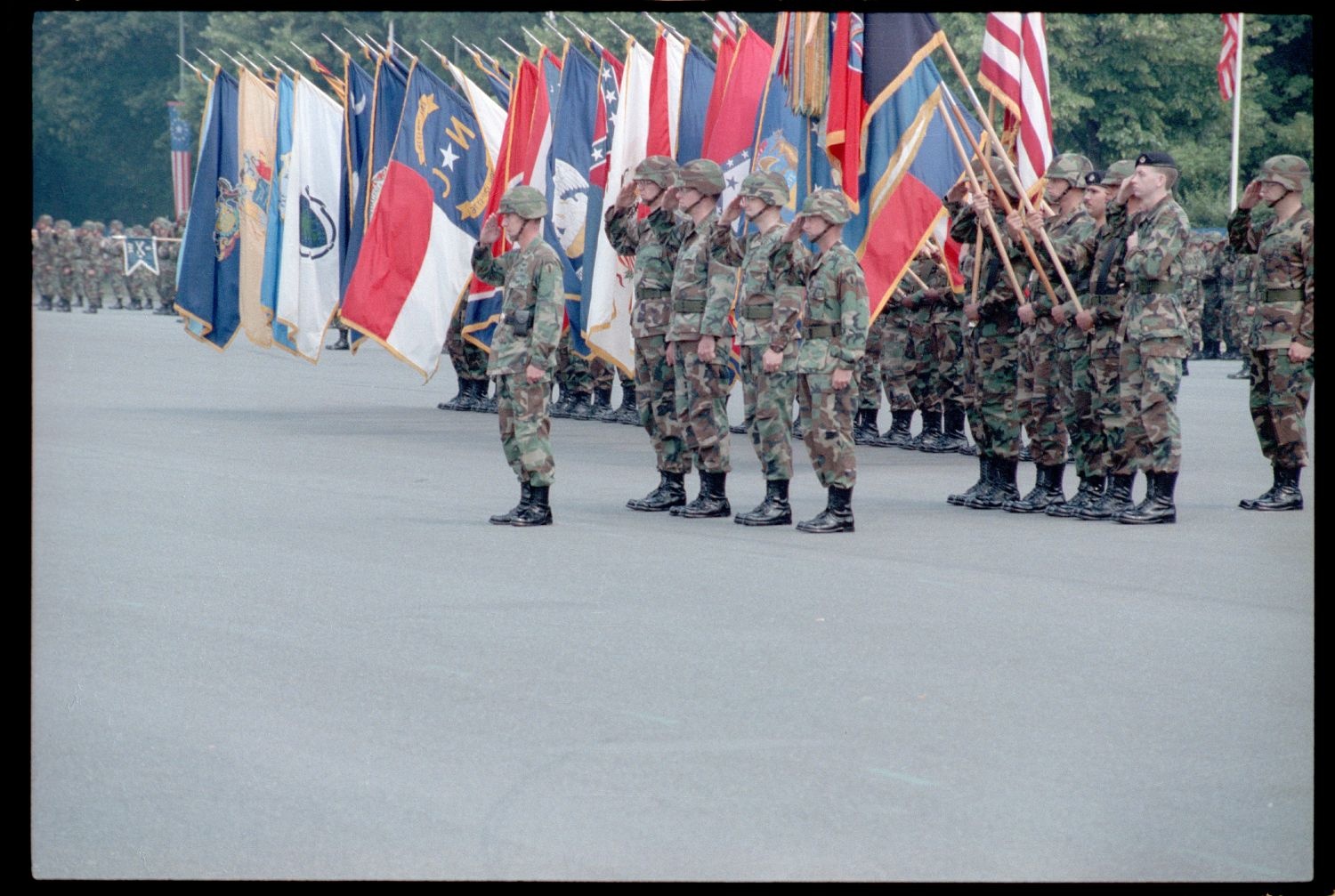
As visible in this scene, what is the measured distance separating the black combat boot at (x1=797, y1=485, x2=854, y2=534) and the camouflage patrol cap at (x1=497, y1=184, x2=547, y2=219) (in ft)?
7.27

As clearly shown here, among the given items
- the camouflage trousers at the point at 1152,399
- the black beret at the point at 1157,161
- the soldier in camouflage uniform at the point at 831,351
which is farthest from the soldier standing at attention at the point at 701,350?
the black beret at the point at 1157,161

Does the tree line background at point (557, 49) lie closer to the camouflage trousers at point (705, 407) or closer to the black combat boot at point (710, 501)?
the camouflage trousers at point (705, 407)

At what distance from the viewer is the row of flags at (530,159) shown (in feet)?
39.7

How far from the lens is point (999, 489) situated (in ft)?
36.6

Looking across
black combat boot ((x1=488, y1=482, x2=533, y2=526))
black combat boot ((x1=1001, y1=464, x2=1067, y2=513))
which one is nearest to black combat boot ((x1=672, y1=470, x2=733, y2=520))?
black combat boot ((x1=488, y1=482, x2=533, y2=526))

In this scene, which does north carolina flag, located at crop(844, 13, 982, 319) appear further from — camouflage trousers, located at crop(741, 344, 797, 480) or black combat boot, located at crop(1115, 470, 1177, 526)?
black combat boot, located at crop(1115, 470, 1177, 526)

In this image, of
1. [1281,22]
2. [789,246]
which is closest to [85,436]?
[789,246]

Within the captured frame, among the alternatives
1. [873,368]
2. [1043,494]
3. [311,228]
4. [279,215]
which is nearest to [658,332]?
[1043,494]

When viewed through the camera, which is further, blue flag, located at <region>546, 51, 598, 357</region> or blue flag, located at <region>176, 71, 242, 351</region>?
blue flag, located at <region>176, 71, 242, 351</region>

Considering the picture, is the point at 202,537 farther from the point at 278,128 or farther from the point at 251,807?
the point at 278,128

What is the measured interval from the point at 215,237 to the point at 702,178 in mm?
9376

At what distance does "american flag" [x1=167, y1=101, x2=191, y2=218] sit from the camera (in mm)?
42094

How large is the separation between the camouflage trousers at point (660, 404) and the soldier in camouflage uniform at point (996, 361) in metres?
1.78

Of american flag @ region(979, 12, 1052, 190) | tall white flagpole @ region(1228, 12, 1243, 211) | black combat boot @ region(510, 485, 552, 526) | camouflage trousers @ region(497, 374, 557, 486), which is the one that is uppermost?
tall white flagpole @ region(1228, 12, 1243, 211)
